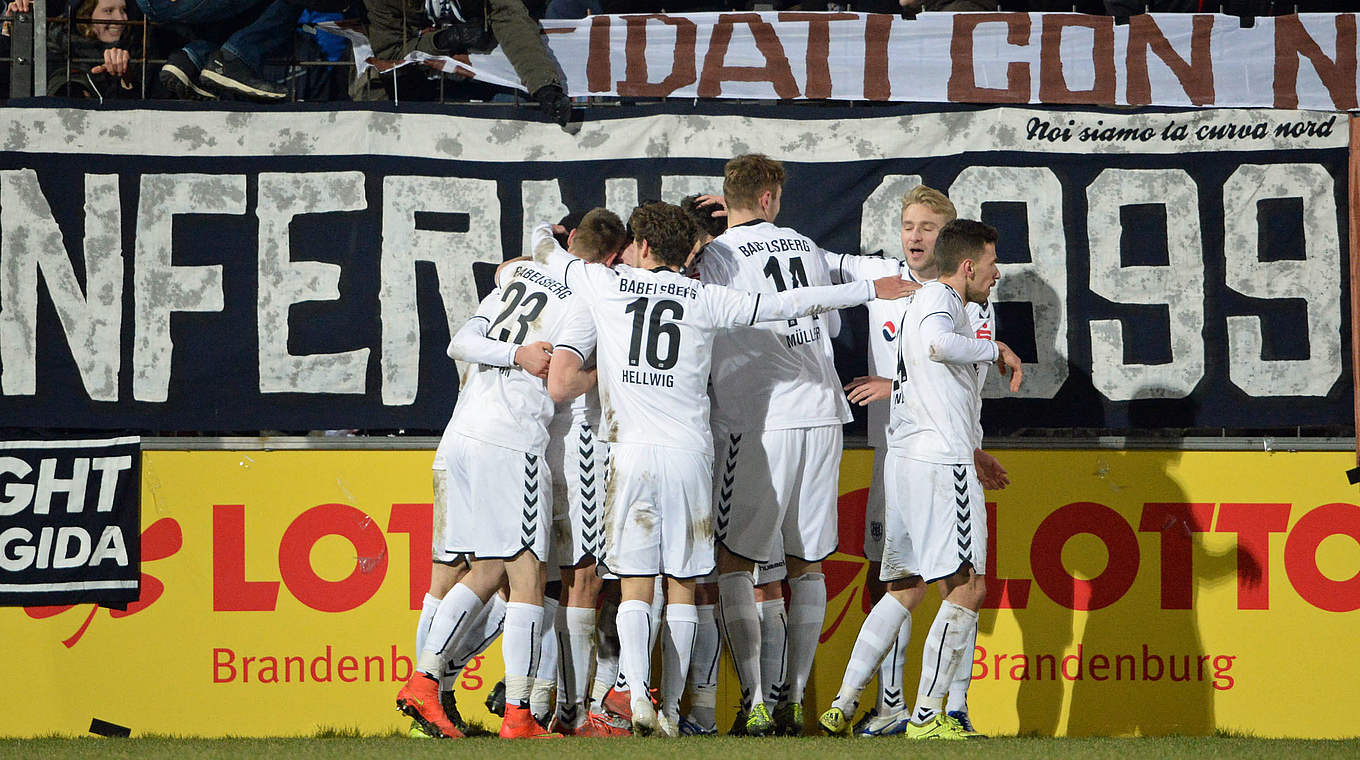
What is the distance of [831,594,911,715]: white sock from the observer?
5977mm

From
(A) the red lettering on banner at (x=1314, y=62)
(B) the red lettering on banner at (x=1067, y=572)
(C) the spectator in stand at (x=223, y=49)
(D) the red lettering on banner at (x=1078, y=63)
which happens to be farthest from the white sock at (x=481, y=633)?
(A) the red lettering on banner at (x=1314, y=62)

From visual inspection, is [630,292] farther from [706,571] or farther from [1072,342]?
[1072,342]

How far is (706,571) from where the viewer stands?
18.6 feet

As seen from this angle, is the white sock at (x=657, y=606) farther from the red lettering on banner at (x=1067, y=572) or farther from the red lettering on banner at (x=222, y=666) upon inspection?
the red lettering on banner at (x=222, y=666)

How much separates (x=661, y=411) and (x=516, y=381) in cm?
70

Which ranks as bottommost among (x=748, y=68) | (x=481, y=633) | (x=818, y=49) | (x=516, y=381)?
(x=481, y=633)

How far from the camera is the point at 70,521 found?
6773 millimetres

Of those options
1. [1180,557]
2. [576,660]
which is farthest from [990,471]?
[576,660]

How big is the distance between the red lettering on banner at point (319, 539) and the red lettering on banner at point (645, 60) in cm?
248

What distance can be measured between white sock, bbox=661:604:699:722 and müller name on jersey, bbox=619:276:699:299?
4.09ft

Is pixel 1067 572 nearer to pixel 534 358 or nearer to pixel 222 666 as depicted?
pixel 534 358

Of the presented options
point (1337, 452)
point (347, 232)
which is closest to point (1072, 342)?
point (1337, 452)

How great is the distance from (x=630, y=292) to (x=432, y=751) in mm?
1919

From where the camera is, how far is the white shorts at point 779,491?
5.96 m
